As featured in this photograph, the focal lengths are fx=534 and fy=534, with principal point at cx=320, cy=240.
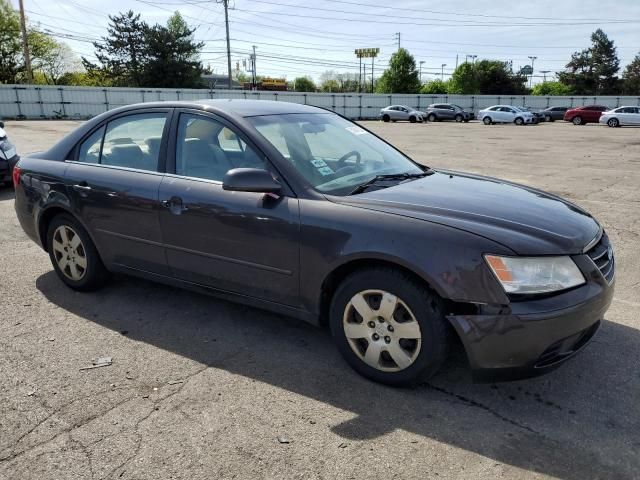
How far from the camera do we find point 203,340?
3695 mm

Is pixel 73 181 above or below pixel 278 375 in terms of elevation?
above

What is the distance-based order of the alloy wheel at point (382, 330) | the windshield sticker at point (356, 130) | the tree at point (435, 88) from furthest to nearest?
1. the tree at point (435, 88)
2. the windshield sticker at point (356, 130)
3. the alloy wheel at point (382, 330)

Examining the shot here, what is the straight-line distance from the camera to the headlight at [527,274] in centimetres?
262

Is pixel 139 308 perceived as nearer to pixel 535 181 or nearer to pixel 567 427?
pixel 567 427

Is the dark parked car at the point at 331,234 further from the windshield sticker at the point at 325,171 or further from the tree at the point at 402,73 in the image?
the tree at the point at 402,73

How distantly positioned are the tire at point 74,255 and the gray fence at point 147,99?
23.5 meters

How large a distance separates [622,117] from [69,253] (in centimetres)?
4009

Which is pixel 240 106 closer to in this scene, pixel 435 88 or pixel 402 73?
pixel 402 73

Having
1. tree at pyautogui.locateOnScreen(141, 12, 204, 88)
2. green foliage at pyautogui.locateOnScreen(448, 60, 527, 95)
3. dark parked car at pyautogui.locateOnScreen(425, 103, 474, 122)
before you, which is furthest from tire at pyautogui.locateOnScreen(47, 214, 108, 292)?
green foliage at pyautogui.locateOnScreen(448, 60, 527, 95)

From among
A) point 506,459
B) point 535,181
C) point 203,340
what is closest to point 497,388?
point 506,459

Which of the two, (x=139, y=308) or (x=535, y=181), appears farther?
(x=535, y=181)

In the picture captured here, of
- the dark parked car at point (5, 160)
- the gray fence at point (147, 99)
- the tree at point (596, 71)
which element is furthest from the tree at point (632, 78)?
the dark parked car at point (5, 160)

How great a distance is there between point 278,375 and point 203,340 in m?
0.74

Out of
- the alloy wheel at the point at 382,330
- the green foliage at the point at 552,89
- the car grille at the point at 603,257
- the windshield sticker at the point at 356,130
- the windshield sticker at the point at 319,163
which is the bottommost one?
the alloy wheel at the point at 382,330
